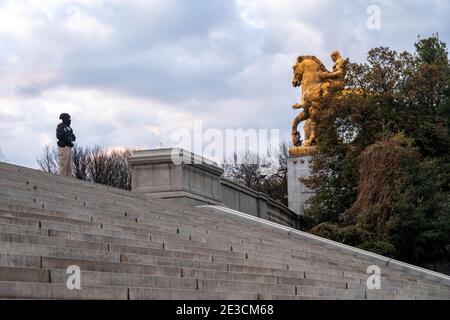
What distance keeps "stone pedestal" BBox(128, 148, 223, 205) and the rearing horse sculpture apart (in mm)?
13786

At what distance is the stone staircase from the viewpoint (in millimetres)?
7562

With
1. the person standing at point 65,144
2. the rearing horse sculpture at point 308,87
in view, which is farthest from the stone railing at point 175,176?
the rearing horse sculpture at point 308,87

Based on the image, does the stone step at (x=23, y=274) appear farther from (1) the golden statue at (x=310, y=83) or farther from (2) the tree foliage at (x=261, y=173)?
(2) the tree foliage at (x=261, y=173)

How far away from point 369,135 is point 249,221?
385 inches

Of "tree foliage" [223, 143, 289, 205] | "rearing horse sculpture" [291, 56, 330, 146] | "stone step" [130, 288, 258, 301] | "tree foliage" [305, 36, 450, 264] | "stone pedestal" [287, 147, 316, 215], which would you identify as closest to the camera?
"stone step" [130, 288, 258, 301]

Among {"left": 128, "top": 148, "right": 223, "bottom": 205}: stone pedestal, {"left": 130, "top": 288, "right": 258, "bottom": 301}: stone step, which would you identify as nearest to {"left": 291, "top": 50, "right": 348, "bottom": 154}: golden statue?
{"left": 128, "top": 148, "right": 223, "bottom": 205}: stone pedestal

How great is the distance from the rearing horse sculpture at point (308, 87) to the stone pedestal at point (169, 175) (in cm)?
1379

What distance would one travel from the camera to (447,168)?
26766 mm

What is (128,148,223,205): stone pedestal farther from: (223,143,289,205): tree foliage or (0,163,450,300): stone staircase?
(223,143,289,205): tree foliage

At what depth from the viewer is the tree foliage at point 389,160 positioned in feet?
74.2

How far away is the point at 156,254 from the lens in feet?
33.0

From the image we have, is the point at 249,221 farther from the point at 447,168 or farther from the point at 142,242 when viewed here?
the point at 447,168
